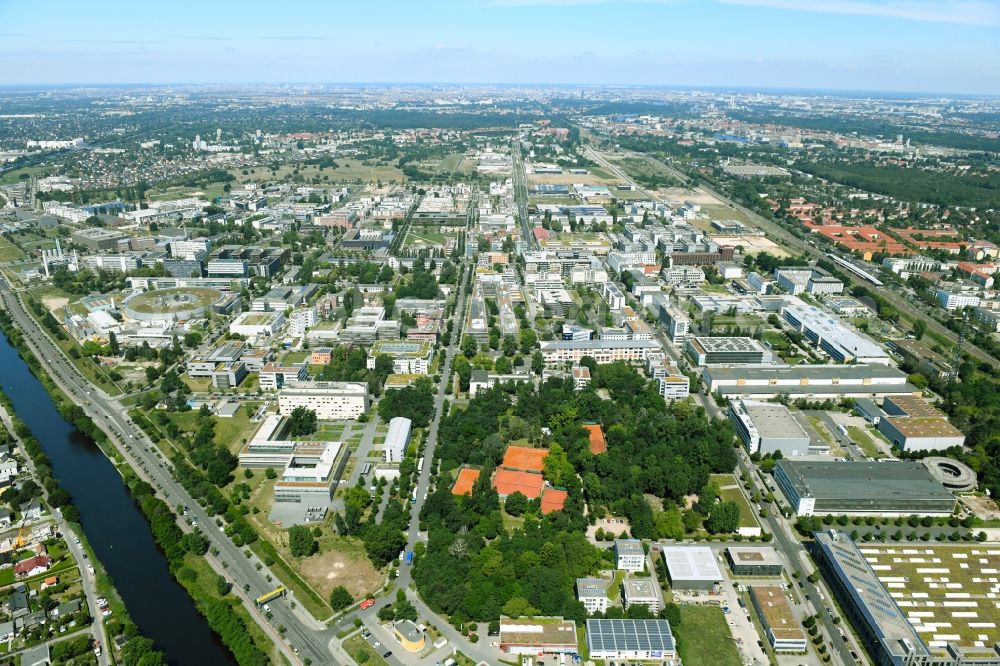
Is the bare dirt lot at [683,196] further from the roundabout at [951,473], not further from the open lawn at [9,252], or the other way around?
the open lawn at [9,252]

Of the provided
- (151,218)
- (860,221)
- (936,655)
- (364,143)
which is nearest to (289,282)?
(151,218)

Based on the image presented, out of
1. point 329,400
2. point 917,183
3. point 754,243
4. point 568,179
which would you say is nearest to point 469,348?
point 329,400

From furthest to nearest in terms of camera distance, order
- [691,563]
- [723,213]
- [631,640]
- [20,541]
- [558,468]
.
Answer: [723,213] → [558,468] → [20,541] → [691,563] → [631,640]

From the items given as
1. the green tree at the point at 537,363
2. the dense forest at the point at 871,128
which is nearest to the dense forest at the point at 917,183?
the dense forest at the point at 871,128

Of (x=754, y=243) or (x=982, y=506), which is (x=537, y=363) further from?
(x=754, y=243)

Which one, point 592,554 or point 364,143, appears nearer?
point 592,554

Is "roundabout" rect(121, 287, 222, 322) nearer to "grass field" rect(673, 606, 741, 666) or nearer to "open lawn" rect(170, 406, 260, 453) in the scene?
"open lawn" rect(170, 406, 260, 453)

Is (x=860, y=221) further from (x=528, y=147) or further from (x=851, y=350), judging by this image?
(x=528, y=147)
